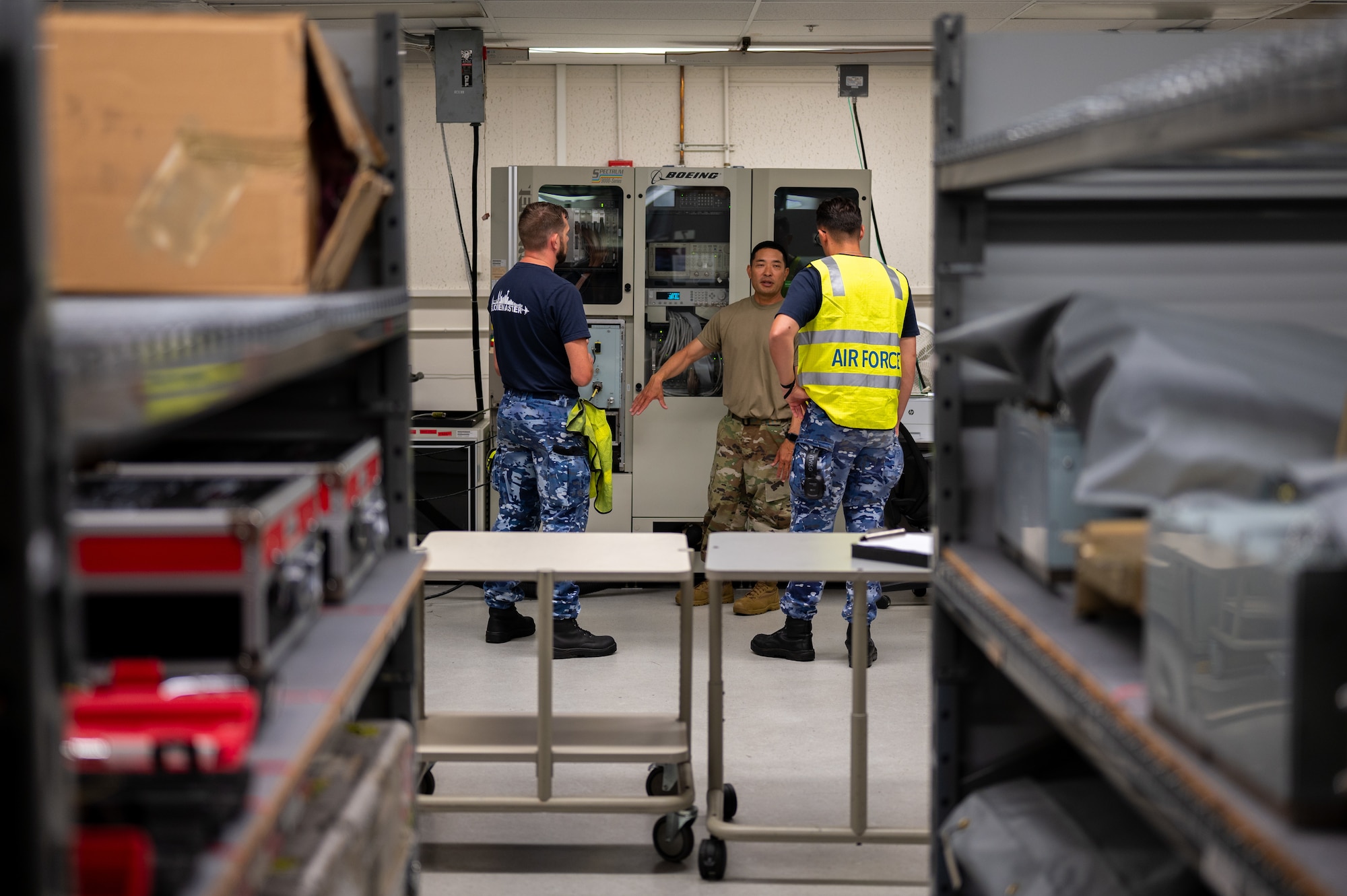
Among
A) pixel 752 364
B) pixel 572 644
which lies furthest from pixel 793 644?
pixel 752 364

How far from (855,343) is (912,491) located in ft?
4.81

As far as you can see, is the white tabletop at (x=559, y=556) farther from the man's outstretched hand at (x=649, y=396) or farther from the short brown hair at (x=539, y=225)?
the man's outstretched hand at (x=649, y=396)

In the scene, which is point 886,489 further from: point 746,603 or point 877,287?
point 746,603

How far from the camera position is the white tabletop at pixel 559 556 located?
283 cm

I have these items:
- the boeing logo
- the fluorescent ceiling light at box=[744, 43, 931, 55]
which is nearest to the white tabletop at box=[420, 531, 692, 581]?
the boeing logo

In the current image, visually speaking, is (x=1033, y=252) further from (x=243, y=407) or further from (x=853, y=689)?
(x=243, y=407)

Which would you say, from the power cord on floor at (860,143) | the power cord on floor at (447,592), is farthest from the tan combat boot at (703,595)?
the power cord on floor at (860,143)

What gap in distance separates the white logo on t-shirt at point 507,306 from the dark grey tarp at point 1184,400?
9.55ft

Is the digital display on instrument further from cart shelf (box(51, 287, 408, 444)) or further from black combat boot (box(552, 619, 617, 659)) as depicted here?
cart shelf (box(51, 287, 408, 444))

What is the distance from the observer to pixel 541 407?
4.47 meters

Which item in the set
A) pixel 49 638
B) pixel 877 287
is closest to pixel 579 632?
pixel 877 287

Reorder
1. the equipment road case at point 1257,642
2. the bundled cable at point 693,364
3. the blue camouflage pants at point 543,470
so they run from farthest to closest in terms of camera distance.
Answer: the bundled cable at point 693,364, the blue camouflage pants at point 543,470, the equipment road case at point 1257,642

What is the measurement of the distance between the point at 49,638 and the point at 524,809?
225cm

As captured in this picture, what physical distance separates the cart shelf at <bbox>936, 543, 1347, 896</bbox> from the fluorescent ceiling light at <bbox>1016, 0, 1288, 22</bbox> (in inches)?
157
